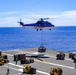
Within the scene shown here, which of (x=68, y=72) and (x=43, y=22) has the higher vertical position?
(x=43, y=22)

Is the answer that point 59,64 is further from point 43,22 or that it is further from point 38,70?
point 43,22

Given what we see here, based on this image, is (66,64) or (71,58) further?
(71,58)

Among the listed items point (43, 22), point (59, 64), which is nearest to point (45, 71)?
point (59, 64)

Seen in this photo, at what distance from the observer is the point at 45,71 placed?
51.8 meters

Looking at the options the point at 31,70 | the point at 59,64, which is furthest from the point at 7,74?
the point at 59,64

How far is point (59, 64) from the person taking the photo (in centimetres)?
6019

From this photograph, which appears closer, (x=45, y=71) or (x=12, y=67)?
(x=45, y=71)

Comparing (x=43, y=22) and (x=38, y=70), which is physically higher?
(x=43, y=22)

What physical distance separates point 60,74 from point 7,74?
41.2 feet

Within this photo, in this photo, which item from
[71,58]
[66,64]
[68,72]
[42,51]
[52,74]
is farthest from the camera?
[42,51]

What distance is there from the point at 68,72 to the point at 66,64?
30.0 feet

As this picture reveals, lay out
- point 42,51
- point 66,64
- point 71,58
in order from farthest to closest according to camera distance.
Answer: point 42,51, point 71,58, point 66,64

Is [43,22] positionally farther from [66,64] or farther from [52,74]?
[52,74]

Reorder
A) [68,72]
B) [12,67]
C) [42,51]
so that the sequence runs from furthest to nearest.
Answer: [42,51] → [12,67] → [68,72]
